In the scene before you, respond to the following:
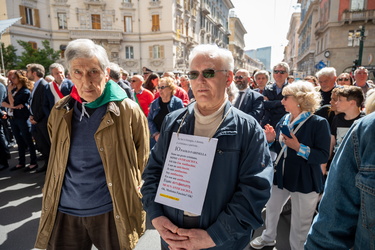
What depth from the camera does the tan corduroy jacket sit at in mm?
1823

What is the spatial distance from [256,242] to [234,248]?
1.62 meters

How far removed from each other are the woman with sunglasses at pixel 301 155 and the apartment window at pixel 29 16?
30017mm

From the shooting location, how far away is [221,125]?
57.7 inches

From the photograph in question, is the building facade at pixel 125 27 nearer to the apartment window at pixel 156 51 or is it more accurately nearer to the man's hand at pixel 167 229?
the apartment window at pixel 156 51

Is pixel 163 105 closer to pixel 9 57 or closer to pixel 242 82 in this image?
pixel 242 82

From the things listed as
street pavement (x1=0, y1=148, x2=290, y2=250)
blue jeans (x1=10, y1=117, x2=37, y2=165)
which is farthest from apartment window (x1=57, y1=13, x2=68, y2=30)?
street pavement (x1=0, y1=148, x2=290, y2=250)

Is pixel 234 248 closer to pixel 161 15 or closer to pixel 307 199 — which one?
pixel 307 199

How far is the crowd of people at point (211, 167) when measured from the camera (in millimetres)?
1064

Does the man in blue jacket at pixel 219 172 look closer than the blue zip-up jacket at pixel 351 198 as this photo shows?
No

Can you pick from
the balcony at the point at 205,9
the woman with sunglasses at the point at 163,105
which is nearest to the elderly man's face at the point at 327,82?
the woman with sunglasses at the point at 163,105

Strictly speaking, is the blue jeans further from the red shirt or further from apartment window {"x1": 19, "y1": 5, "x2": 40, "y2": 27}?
apartment window {"x1": 19, "y1": 5, "x2": 40, "y2": 27}

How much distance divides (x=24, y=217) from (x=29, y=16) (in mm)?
29294

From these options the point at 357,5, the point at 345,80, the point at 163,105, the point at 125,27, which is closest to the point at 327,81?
the point at 345,80

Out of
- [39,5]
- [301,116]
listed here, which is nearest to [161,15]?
[39,5]
